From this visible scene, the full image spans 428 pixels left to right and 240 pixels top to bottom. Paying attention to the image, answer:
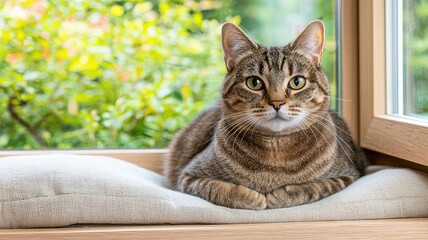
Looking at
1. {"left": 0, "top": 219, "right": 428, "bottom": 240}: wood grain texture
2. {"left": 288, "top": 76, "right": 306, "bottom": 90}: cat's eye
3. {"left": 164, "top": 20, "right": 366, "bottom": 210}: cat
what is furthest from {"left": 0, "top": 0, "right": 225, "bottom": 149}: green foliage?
{"left": 0, "top": 219, "right": 428, "bottom": 240}: wood grain texture

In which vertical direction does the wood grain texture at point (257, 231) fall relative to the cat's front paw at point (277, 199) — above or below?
below

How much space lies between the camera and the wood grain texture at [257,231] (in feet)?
5.23

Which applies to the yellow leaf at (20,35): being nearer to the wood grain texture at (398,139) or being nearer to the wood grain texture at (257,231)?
the wood grain texture at (257,231)

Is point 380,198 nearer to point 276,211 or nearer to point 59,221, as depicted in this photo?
point 276,211

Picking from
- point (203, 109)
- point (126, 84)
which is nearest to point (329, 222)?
point (203, 109)

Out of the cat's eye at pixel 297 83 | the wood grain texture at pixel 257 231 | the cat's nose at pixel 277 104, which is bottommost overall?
the wood grain texture at pixel 257 231

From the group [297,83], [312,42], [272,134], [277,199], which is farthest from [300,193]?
[312,42]

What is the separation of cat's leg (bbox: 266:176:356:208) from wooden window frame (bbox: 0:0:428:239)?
3.3 inches

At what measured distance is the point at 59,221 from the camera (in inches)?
64.2

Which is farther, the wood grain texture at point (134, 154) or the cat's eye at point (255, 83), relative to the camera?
the wood grain texture at point (134, 154)

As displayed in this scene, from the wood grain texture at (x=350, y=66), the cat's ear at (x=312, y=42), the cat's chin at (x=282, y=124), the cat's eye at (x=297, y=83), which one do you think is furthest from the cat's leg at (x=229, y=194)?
the wood grain texture at (x=350, y=66)

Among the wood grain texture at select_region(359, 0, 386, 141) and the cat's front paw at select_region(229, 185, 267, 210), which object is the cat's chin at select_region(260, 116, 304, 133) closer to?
the cat's front paw at select_region(229, 185, 267, 210)

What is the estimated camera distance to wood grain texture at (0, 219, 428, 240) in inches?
62.8

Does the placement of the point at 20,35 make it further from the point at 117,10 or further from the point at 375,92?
the point at 375,92
